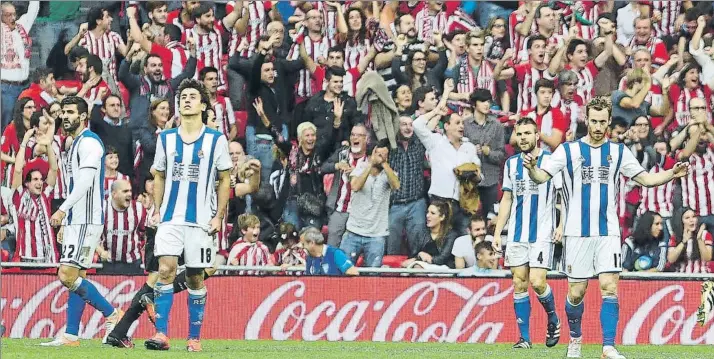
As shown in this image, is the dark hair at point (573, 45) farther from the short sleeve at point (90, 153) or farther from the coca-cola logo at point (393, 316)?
the short sleeve at point (90, 153)

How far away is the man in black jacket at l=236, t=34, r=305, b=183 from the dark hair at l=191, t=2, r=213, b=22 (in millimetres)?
655

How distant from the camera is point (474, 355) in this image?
10820mm

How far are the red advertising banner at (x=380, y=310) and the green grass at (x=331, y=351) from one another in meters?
0.50

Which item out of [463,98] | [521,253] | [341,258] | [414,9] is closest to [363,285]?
[341,258]

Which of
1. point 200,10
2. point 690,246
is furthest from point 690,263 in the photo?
point 200,10

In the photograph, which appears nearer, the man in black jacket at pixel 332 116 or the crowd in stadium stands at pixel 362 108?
the crowd in stadium stands at pixel 362 108

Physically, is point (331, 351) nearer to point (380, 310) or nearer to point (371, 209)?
point (380, 310)

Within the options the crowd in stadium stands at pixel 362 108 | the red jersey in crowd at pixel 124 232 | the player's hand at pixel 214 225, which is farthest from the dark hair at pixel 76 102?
the red jersey in crowd at pixel 124 232

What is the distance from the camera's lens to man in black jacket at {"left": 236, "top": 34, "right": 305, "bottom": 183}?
15.4 meters

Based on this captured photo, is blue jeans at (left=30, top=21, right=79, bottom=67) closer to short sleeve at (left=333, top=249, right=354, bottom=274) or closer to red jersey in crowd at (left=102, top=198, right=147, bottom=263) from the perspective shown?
red jersey in crowd at (left=102, top=198, right=147, bottom=263)

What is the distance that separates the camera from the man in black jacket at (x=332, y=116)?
50.7 feet

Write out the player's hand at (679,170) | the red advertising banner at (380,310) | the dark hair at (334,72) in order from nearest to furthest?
1. the player's hand at (679,170)
2. the red advertising banner at (380,310)
3. the dark hair at (334,72)

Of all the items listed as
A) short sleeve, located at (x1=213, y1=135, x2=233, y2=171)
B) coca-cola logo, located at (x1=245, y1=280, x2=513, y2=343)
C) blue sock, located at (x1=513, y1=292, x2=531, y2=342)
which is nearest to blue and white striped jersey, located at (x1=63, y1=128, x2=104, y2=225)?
short sleeve, located at (x1=213, y1=135, x2=233, y2=171)

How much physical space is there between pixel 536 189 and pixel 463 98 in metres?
3.84
